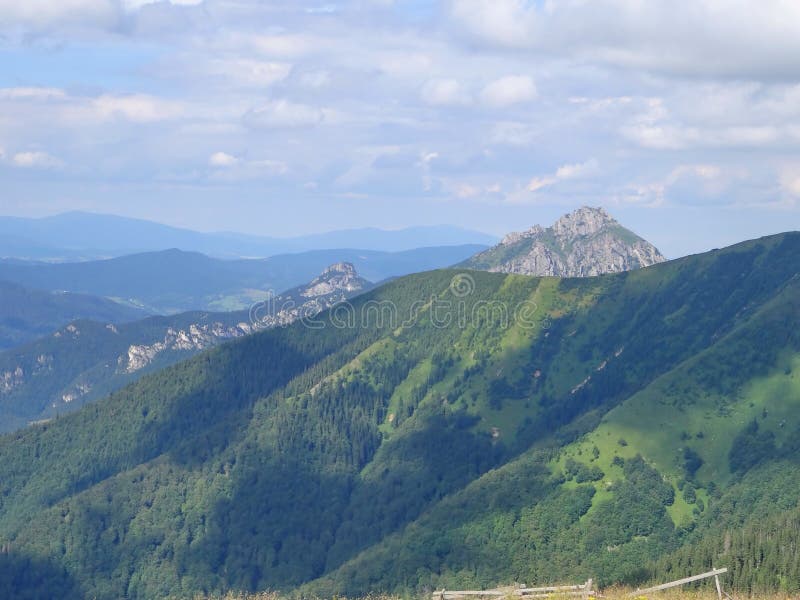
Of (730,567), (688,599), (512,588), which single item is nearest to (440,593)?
(512,588)

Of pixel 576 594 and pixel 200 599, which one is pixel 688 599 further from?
pixel 200 599

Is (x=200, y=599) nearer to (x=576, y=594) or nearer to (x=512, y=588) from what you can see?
(x=512, y=588)

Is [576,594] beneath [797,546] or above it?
above

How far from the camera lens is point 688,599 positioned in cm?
9512

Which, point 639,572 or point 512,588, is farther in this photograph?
point 639,572

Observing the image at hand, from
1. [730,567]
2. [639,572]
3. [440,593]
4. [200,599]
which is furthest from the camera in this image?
[639,572]

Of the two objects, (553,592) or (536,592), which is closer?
(553,592)

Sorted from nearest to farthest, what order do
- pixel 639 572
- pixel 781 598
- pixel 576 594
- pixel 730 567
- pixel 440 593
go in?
1. pixel 576 594
2. pixel 440 593
3. pixel 781 598
4. pixel 730 567
5. pixel 639 572

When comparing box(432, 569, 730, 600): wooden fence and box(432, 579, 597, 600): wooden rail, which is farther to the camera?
box(432, 579, 597, 600): wooden rail

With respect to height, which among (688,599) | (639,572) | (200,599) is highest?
(688,599)

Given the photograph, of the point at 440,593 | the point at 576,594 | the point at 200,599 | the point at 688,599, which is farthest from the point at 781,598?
the point at 200,599

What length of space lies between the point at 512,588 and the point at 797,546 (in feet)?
288

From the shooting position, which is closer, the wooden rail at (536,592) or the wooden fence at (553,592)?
the wooden fence at (553,592)

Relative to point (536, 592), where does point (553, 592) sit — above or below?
above
